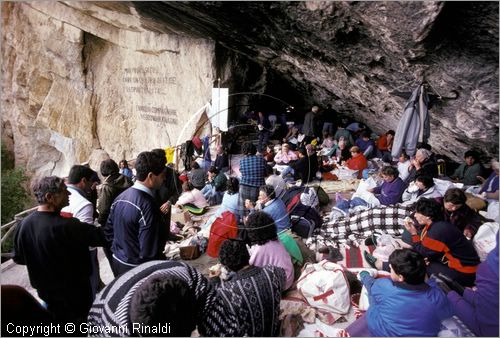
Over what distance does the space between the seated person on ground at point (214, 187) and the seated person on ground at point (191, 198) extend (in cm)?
29

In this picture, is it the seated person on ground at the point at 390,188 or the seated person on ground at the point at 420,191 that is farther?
the seated person on ground at the point at 390,188

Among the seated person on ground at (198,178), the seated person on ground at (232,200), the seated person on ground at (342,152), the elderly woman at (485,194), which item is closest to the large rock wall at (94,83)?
the seated person on ground at (198,178)

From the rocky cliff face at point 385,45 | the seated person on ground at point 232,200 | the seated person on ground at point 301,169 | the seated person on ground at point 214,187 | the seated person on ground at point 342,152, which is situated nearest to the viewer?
the rocky cliff face at point 385,45

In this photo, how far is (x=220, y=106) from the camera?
8.88m

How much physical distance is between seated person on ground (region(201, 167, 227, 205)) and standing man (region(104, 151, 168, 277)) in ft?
12.6

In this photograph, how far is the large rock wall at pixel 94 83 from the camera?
9820mm

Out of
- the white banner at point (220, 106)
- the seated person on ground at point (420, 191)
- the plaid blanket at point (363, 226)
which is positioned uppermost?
the white banner at point (220, 106)

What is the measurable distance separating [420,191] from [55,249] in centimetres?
476

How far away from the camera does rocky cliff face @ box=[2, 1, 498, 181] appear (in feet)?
15.8

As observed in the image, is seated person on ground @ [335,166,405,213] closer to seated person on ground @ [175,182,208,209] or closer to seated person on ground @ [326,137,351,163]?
seated person on ground @ [175,182,208,209]

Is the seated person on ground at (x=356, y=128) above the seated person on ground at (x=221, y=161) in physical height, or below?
above

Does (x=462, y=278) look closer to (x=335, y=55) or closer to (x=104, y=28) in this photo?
(x=335, y=55)

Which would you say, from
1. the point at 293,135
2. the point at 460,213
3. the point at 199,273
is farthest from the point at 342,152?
the point at 199,273

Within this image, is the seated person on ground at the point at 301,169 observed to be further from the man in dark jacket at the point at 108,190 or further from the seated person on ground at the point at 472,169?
the man in dark jacket at the point at 108,190
